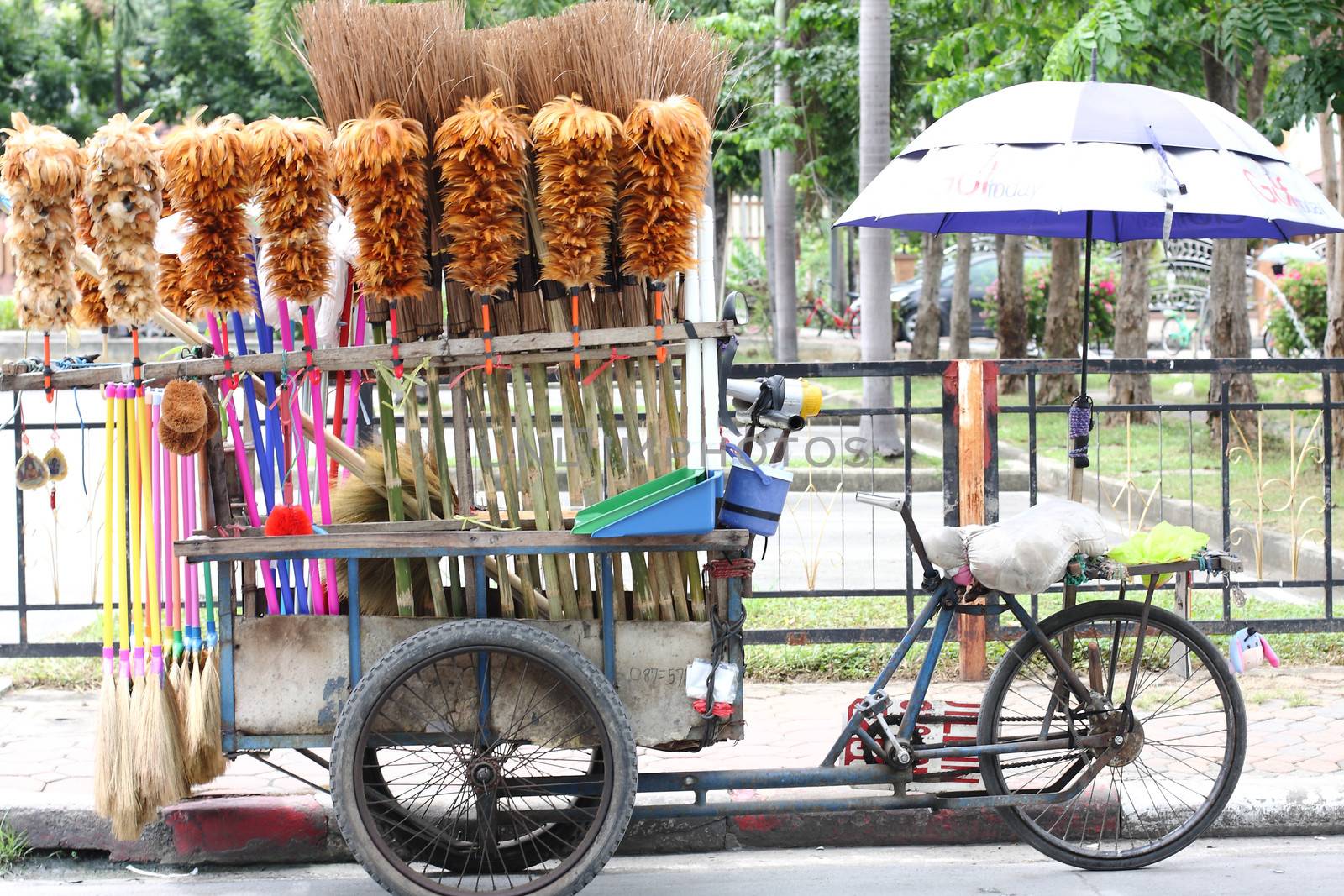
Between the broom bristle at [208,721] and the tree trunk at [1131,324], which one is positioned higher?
the tree trunk at [1131,324]

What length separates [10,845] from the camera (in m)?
3.92

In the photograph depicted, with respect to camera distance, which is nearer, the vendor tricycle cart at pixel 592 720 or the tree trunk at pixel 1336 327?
the vendor tricycle cart at pixel 592 720

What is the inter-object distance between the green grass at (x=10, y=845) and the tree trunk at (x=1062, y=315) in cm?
1218

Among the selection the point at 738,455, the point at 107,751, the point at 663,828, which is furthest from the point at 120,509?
the point at 663,828

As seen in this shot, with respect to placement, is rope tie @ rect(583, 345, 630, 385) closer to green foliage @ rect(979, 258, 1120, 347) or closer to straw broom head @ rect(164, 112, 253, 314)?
straw broom head @ rect(164, 112, 253, 314)

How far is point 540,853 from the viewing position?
376 cm

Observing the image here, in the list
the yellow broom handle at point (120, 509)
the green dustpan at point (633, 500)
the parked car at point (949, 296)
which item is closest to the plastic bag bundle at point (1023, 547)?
the green dustpan at point (633, 500)

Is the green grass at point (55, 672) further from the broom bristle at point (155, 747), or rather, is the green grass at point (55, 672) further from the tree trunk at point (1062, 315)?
the tree trunk at point (1062, 315)

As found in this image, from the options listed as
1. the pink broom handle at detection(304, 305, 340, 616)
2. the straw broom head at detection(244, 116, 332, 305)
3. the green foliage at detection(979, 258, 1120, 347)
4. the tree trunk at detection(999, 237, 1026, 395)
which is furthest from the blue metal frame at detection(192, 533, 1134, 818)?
the green foliage at detection(979, 258, 1120, 347)

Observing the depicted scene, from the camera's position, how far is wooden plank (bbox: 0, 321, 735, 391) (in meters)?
3.28

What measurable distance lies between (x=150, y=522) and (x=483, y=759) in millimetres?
1059

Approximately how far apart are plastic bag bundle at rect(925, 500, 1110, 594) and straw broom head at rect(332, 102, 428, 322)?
155 centimetres

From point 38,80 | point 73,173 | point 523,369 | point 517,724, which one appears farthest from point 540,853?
point 38,80

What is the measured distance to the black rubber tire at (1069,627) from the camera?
3.62m
